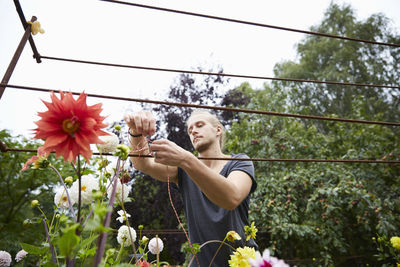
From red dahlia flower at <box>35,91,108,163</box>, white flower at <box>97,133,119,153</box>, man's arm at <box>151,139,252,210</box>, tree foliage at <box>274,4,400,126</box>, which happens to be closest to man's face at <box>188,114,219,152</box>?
man's arm at <box>151,139,252,210</box>

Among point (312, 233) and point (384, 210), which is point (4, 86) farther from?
point (384, 210)

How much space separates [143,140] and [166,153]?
0.26m

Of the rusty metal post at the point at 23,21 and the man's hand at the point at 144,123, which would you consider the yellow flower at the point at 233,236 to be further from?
the rusty metal post at the point at 23,21

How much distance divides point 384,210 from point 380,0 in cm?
1185

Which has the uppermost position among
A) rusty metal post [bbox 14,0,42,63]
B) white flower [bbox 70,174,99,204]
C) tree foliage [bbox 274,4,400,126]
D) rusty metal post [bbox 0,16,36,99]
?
tree foliage [bbox 274,4,400,126]

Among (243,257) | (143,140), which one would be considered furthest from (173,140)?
(243,257)

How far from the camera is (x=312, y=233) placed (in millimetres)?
3285

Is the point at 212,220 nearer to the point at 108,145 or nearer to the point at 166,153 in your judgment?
the point at 166,153

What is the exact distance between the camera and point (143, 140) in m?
1.06

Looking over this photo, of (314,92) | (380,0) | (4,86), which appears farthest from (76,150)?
(380,0)

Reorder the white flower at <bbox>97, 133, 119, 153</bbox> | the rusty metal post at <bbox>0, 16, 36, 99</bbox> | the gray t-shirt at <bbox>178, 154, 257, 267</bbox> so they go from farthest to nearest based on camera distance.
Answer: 1. the gray t-shirt at <bbox>178, 154, 257, 267</bbox>
2. the rusty metal post at <bbox>0, 16, 36, 99</bbox>
3. the white flower at <bbox>97, 133, 119, 153</bbox>

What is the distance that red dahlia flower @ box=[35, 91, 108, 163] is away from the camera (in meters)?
0.41

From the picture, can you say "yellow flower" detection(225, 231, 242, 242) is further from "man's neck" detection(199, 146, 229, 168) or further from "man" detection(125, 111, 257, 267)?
"man's neck" detection(199, 146, 229, 168)

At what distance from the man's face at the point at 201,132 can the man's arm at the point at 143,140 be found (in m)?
0.23
